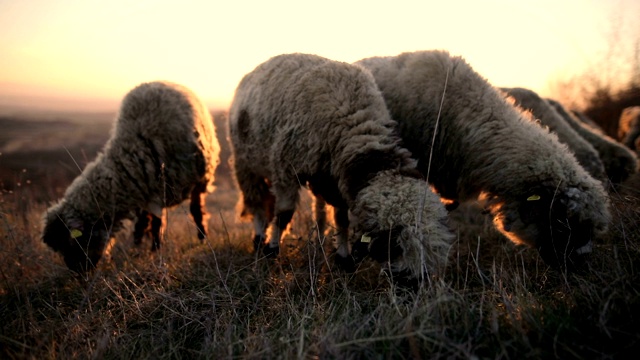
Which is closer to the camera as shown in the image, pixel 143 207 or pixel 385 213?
pixel 385 213

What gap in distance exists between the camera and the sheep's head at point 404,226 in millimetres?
2508

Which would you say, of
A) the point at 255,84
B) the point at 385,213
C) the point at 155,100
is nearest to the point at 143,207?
the point at 155,100

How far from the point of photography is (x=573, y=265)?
2932 mm

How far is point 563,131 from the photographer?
203 inches

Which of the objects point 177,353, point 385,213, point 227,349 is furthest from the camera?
point 385,213

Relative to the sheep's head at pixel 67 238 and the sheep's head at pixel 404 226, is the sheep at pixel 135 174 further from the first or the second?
the sheep's head at pixel 404 226

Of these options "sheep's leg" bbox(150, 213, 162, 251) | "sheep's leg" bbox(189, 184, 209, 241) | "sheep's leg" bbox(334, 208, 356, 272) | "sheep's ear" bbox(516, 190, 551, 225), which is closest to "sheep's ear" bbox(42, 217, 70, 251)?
"sheep's leg" bbox(150, 213, 162, 251)

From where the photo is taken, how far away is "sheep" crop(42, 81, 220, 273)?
4414mm

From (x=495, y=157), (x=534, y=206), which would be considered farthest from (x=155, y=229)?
(x=534, y=206)

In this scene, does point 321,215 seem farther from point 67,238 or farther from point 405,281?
point 67,238

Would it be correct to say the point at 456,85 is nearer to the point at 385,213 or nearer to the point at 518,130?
the point at 518,130

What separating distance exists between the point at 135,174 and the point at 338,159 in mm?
2759

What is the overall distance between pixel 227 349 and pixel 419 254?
4.30ft

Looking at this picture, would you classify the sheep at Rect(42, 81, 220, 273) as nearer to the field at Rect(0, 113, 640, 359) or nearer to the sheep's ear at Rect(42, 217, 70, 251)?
the sheep's ear at Rect(42, 217, 70, 251)
